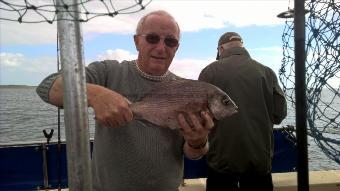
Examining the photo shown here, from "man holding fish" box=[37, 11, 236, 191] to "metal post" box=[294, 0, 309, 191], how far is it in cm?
60

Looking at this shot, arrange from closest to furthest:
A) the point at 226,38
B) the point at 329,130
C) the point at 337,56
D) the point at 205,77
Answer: the point at 337,56 → the point at 329,130 → the point at 205,77 → the point at 226,38

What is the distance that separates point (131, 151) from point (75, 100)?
143 centimetres

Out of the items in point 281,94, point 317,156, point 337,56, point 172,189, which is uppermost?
point 337,56

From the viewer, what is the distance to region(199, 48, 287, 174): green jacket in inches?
185

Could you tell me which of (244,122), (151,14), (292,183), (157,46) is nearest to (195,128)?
(157,46)

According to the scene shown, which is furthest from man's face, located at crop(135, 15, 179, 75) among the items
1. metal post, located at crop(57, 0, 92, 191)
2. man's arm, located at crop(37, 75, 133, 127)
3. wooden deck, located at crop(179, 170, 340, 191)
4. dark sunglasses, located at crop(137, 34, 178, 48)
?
wooden deck, located at crop(179, 170, 340, 191)

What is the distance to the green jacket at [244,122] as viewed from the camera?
471cm

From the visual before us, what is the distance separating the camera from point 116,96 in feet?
7.14

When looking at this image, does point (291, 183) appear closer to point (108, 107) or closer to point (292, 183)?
point (292, 183)

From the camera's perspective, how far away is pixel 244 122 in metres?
4.70

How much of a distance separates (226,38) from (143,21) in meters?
2.40

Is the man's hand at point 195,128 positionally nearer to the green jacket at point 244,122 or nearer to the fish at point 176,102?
the fish at point 176,102

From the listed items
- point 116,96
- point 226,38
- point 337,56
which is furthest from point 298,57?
point 226,38

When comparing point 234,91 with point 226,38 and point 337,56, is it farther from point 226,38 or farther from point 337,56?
point 337,56
